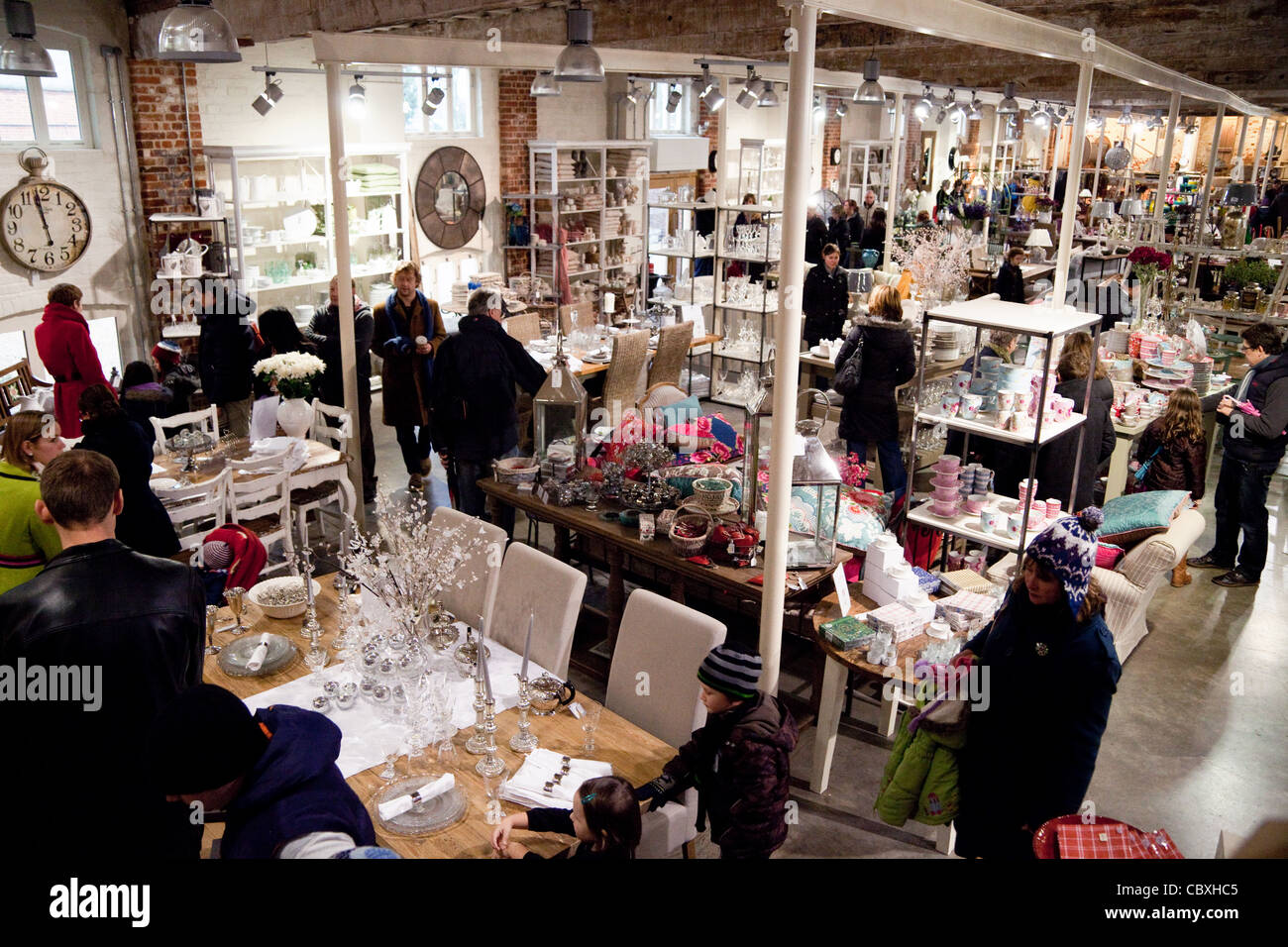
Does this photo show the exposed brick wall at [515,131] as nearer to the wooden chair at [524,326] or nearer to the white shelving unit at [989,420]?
the wooden chair at [524,326]

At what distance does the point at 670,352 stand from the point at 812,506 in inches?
156

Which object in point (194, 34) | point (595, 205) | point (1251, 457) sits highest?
point (194, 34)

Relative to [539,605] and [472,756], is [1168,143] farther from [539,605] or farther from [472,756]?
[472,756]

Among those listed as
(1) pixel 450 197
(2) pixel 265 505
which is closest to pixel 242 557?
(2) pixel 265 505

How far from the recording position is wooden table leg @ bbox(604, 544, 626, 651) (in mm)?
4871

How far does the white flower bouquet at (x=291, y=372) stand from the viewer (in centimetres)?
591

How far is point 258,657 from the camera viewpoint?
11.6ft

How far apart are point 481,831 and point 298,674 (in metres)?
1.14

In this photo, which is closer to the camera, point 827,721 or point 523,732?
point 523,732

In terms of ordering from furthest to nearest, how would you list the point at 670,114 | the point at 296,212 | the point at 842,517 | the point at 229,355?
1. the point at 670,114
2. the point at 296,212
3. the point at 229,355
4. the point at 842,517

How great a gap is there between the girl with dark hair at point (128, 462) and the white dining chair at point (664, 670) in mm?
2204

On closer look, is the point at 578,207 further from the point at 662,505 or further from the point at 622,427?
the point at 662,505

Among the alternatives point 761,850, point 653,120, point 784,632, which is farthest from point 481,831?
point 653,120

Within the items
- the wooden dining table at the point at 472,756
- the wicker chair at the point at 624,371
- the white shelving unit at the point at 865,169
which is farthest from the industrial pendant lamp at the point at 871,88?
the white shelving unit at the point at 865,169
